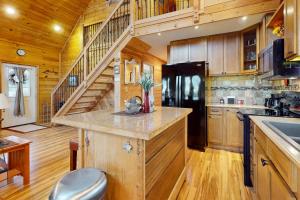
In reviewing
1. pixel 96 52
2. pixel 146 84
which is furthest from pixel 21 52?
pixel 146 84

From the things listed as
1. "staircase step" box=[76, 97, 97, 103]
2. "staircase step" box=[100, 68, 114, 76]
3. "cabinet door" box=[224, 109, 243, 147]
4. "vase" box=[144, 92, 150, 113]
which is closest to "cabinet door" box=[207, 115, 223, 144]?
"cabinet door" box=[224, 109, 243, 147]

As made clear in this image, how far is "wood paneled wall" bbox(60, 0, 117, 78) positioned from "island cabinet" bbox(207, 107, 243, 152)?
207 inches

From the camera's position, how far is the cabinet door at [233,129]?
3.48 metres

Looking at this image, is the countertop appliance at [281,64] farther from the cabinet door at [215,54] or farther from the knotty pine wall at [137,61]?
the knotty pine wall at [137,61]

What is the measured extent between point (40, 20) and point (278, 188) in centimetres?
708

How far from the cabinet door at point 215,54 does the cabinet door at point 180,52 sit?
52cm

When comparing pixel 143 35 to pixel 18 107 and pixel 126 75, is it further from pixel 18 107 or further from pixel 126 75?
pixel 18 107

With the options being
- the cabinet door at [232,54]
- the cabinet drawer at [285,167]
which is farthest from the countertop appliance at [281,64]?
the cabinet door at [232,54]

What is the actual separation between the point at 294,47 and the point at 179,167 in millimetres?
1804

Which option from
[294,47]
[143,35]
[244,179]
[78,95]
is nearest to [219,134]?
[244,179]

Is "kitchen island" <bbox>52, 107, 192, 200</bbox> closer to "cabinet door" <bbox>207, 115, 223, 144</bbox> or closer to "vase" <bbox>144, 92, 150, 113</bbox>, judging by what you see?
"vase" <bbox>144, 92, 150, 113</bbox>

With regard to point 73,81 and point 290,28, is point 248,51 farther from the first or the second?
point 73,81

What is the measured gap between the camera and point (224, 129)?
362 cm

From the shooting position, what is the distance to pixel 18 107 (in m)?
5.79
